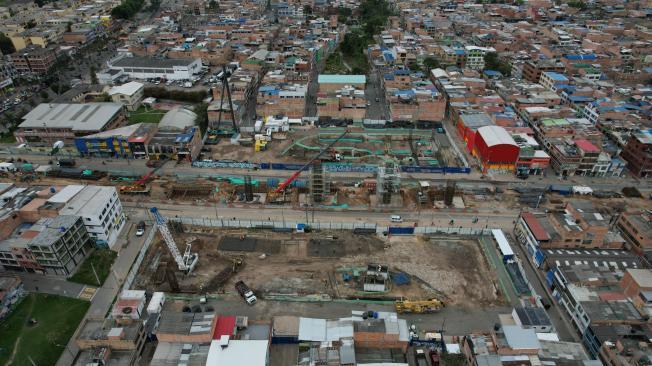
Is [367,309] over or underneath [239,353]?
underneath

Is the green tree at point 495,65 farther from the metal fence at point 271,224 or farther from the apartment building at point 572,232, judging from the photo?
the metal fence at point 271,224

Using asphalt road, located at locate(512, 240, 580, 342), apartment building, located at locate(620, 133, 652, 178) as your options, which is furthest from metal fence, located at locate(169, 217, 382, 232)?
apartment building, located at locate(620, 133, 652, 178)

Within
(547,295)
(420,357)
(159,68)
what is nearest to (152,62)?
(159,68)

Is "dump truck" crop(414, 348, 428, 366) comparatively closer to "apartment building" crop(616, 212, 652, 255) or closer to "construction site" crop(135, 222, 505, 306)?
"construction site" crop(135, 222, 505, 306)

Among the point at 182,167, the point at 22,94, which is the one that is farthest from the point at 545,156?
the point at 22,94

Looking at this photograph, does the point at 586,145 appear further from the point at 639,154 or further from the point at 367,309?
the point at 367,309

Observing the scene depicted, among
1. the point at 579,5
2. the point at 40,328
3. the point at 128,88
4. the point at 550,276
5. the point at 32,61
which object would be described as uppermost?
the point at 579,5
